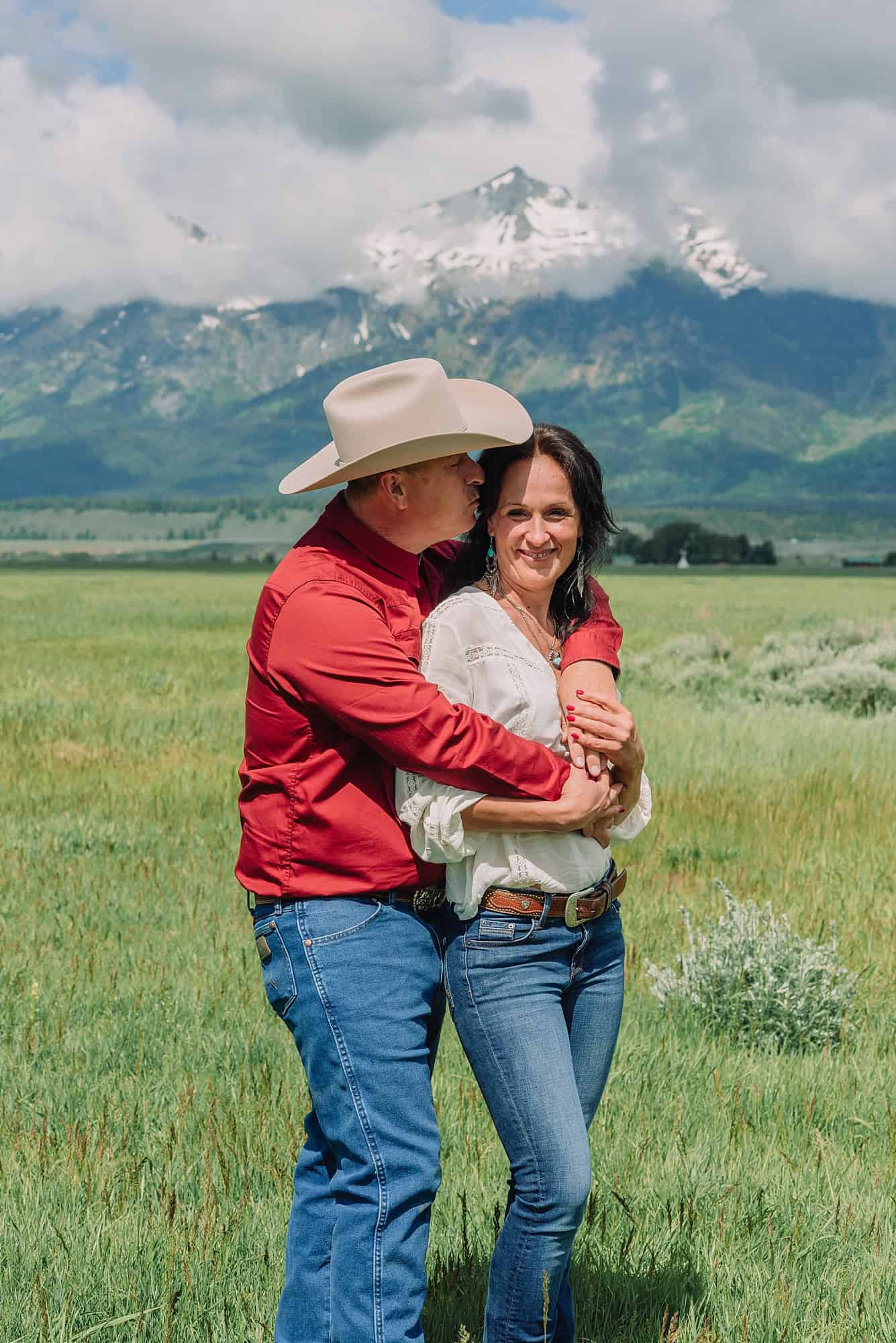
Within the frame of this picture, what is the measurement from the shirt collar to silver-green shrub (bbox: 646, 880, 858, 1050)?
294cm

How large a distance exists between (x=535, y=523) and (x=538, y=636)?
0.31 m

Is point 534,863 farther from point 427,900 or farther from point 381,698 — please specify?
point 381,698

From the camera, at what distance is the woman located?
9.36 ft

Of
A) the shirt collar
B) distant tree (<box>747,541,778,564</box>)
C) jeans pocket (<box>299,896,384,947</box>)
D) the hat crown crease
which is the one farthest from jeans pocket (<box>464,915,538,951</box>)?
distant tree (<box>747,541,778,564</box>)

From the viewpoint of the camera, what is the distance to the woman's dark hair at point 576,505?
10.7 feet

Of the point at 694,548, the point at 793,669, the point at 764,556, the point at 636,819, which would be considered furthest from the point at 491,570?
the point at 694,548

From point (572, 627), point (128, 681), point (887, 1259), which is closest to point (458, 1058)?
point (887, 1259)

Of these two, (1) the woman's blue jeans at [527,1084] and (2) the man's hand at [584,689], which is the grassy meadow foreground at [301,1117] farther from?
(2) the man's hand at [584,689]

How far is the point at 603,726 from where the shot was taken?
3070mm

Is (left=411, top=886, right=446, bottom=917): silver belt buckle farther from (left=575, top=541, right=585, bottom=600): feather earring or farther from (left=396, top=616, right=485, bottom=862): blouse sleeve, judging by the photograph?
(left=575, top=541, right=585, bottom=600): feather earring

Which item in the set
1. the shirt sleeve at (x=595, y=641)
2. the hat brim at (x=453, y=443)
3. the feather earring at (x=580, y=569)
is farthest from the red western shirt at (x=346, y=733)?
the feather earring at (x=580, y=569)

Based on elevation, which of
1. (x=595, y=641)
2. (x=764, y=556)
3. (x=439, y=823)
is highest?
(x=764, y=556)

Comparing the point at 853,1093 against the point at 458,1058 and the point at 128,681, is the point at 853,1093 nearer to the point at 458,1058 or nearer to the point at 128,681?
the point at 458,1058

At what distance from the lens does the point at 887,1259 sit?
379 centimetres
